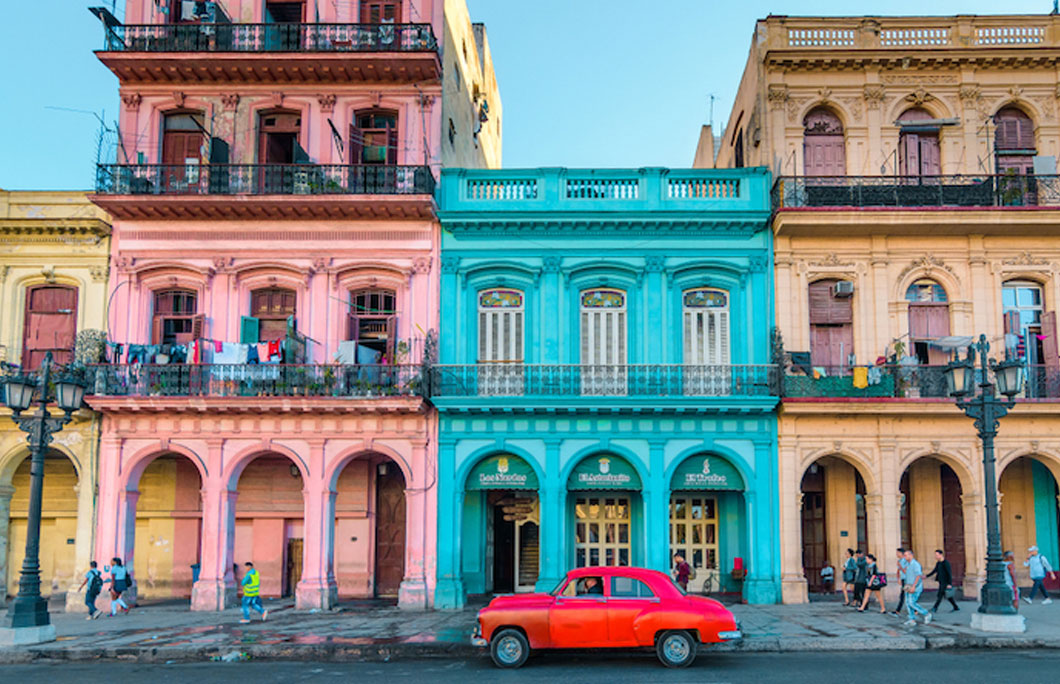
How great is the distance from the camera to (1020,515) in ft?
73.6

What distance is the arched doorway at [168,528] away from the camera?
23.1 metres

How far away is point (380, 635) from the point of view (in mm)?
16375

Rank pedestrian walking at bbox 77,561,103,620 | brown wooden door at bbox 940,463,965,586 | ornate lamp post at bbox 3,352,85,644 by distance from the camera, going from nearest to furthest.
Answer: ornate lamp post at bbox 3,352,85,644 < pedestrian walking at bbox 77,561,103,620 < brown wooden door at bbox 940,463,965,586

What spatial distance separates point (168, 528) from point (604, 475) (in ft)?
36.5

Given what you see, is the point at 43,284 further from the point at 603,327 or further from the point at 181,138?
the point at 603,327

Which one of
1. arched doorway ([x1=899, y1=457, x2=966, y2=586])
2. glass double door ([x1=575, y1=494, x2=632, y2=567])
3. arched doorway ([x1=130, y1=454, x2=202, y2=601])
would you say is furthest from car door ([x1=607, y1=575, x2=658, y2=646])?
arched doorway ([x1=130, y1=454, x2=202, y2=601])

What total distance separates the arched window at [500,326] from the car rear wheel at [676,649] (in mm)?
9779

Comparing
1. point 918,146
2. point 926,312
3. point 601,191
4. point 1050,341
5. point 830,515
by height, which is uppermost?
point 918,146

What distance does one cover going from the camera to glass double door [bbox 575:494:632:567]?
74.3 feet

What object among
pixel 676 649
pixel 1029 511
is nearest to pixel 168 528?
pixel 676 649

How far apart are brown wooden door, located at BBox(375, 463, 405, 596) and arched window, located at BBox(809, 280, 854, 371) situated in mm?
10699

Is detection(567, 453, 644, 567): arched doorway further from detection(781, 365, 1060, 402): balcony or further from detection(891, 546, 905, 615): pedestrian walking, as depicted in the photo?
detection(891, 546, 905, 615): pedestrian walking

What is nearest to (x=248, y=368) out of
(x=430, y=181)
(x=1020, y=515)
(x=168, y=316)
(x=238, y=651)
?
(x=168, y=316)

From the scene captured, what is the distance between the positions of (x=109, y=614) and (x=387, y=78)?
1392cm
